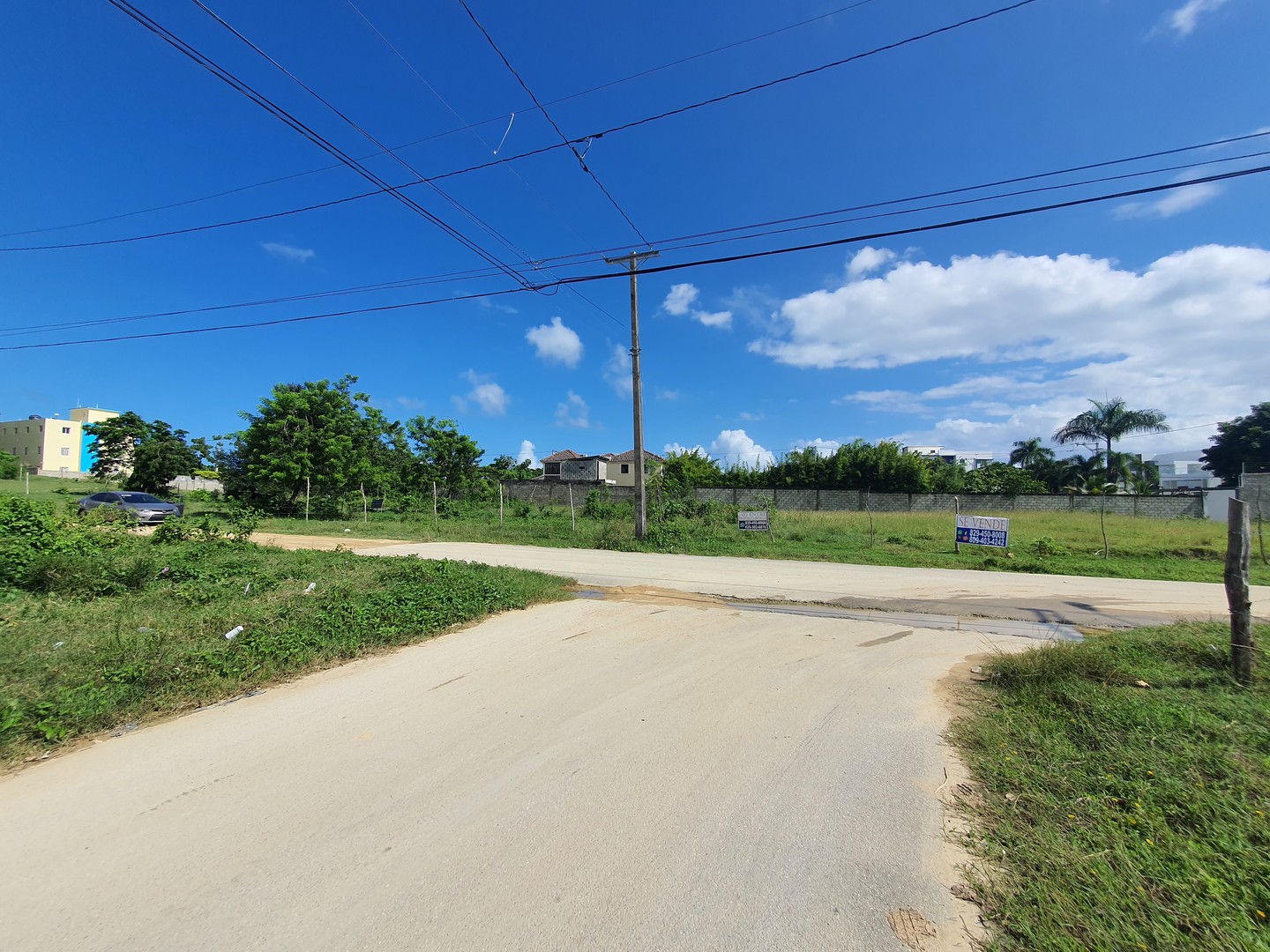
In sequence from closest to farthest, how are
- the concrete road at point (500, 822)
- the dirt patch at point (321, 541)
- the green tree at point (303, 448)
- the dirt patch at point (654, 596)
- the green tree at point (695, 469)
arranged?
the concrete road at point (500, 822) < the dirt patch at point (654, 596) < the dirt patch at point (321, 541) < the green tree at point (303, 448) < the green tree at point (695, 469)

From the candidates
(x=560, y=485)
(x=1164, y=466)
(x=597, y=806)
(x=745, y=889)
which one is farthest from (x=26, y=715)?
(x=1164, y=466)

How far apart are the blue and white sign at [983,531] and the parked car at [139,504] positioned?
24854 millimetres

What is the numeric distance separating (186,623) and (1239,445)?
67.1 m

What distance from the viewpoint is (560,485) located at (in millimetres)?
37188

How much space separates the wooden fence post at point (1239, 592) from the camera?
4.61 m

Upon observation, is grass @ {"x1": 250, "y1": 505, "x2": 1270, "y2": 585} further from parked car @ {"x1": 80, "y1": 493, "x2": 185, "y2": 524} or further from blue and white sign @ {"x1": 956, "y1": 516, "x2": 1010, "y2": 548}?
parked car @ {"x1": 80, "y1": 493, "x2": 185, "y2": 524}

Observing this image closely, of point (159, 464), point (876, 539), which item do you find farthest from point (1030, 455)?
point (159, 464)

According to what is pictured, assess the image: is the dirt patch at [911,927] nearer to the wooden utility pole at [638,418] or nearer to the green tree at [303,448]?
the wooden utility pole at [638,418]

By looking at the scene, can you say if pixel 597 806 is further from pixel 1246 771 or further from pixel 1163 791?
pixel 1246 771

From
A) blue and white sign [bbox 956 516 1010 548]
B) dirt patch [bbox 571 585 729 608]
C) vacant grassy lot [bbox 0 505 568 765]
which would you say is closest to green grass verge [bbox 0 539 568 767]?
vacant grassy lot [bbox 0 505 568 765]

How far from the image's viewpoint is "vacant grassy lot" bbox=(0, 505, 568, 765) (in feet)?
14.4

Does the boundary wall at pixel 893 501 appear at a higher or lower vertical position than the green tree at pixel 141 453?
lower

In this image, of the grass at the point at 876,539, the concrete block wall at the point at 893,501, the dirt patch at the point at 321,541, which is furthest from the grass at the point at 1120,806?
the concrete block wall at the point at 893,501

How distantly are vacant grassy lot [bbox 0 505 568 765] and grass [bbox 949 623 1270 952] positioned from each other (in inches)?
226
